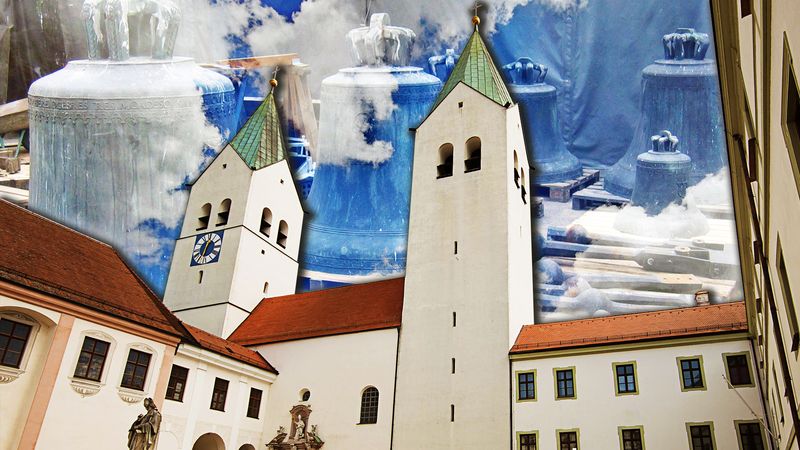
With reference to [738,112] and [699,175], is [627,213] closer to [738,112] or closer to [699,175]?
[699,175]

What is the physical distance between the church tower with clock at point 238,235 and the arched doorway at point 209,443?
6326 millimetres

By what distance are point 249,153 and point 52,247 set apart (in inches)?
550

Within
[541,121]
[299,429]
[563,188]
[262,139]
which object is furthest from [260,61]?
[299,429]

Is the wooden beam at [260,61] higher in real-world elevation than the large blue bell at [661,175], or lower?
higher

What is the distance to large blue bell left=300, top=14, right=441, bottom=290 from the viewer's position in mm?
34500

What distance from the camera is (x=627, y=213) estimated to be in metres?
32.9

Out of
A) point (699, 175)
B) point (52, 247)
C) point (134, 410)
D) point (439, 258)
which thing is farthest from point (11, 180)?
point (699, 175)

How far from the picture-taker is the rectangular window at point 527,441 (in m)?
17.3

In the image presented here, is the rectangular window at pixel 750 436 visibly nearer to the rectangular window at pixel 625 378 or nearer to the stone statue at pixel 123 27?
the rectangular window at pixel 625 378

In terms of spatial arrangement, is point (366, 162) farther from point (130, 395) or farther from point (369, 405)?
point (130, 395)

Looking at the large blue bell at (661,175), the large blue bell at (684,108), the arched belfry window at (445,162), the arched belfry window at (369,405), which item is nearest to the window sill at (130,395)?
the arched belfry window at (369,405)

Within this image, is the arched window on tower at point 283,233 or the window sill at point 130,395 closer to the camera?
the window sill at point 130,395

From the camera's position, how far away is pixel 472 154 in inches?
952

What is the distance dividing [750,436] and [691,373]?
6.37 feet
